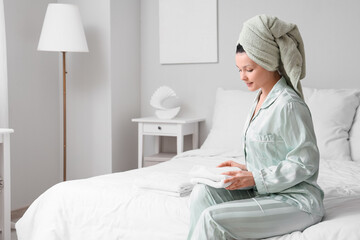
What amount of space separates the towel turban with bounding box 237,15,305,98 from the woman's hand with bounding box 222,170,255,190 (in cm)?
35

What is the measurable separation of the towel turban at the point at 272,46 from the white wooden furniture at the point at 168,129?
2020mm

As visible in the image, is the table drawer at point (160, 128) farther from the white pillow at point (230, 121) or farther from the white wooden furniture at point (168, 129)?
the white pillow at point (230, 121)

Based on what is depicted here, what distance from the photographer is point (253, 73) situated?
1845 mm

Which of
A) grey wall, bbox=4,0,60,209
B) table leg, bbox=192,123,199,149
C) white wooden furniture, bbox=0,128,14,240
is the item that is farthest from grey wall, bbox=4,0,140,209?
white wooden furniture, bbox=0,128,14,240

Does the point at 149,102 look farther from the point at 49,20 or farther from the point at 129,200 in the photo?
the point at 129,200

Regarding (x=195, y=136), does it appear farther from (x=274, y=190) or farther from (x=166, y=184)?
(x=274, y=190)

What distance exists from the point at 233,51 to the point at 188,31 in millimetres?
412

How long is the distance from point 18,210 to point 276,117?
275cm

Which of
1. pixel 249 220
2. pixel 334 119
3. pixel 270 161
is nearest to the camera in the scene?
pixel 249 220

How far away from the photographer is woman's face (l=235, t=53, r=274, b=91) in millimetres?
1839

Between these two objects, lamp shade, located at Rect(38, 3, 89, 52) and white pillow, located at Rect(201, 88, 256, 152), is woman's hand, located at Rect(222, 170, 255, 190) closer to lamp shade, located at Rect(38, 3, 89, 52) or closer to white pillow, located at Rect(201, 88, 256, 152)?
white pillow, located at Rect(201, 88, 256, 152)

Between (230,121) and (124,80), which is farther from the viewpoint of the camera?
→ (124,80)

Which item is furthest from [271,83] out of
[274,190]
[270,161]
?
[274,190]

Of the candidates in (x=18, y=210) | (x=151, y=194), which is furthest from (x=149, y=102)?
(x=151, y=194)
